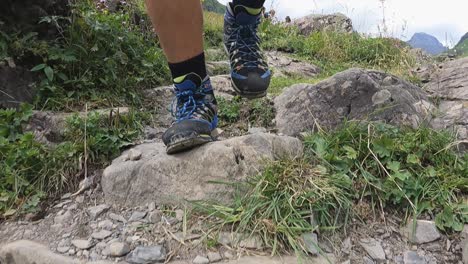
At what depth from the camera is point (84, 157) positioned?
2420 millimetres

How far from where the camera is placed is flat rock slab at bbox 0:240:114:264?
1862 millimetres

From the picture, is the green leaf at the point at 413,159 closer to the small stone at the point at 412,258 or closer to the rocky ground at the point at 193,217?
the rocky ground at the point at 193,217

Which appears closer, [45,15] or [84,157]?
[84,157]

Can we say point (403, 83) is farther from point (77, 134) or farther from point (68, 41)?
A: point (68, 41)

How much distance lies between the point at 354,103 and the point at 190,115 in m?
1.16

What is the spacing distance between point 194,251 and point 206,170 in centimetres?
45

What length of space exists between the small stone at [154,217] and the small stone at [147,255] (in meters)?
0.19

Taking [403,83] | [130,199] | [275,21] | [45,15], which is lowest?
[275,21]

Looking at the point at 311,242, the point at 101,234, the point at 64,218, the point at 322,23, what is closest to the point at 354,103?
the point at 311,242

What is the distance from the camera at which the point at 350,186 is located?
2.09m

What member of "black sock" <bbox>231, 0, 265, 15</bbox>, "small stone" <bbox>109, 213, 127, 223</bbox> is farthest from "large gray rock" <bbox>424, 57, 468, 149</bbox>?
"small stone" <bbox>109, 213, 127, 223</bbox>

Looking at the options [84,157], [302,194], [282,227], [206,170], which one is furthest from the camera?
[84,157]

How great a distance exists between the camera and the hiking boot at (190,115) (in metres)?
2.16

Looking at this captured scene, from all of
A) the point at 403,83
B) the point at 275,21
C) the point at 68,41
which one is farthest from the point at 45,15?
the point at 275,21
